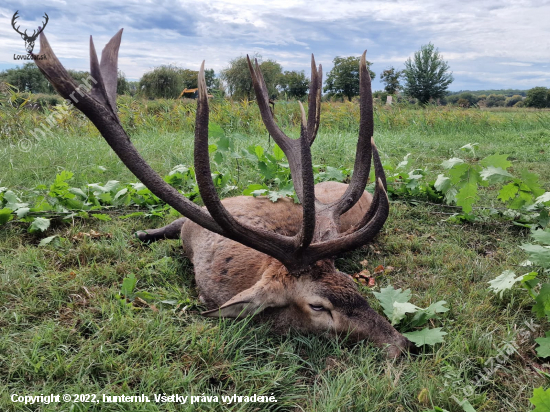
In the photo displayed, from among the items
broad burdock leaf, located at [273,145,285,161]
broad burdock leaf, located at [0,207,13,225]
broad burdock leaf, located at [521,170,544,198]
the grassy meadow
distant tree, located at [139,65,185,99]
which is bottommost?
the grassy meadow

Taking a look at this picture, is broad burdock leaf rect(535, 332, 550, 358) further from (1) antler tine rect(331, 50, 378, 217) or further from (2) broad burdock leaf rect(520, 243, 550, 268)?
(1) antler tine rect(331, 50, 378, 217)

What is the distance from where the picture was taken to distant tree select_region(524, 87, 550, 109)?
71.2m

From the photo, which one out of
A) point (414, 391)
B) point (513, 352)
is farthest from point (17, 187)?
point (513, 352)

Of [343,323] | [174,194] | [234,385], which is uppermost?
[174,194]

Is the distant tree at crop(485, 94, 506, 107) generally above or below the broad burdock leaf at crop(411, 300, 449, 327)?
A: above

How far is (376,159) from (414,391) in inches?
52.5

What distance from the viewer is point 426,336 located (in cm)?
226

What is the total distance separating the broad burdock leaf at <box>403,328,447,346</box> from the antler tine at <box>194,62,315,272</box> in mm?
774

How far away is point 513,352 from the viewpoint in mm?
2186

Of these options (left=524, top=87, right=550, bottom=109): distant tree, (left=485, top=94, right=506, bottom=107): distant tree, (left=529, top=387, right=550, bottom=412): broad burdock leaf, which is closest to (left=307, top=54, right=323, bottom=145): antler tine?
(left=529, top=387, right=550, bottom=412): broad burdock leaf

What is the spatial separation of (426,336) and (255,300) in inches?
39.9

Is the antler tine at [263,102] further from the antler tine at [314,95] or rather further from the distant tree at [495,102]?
the distant tree at [495,102]

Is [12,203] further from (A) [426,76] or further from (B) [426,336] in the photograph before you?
(A) [426,76]

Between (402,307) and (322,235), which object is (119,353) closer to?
(322,235)
